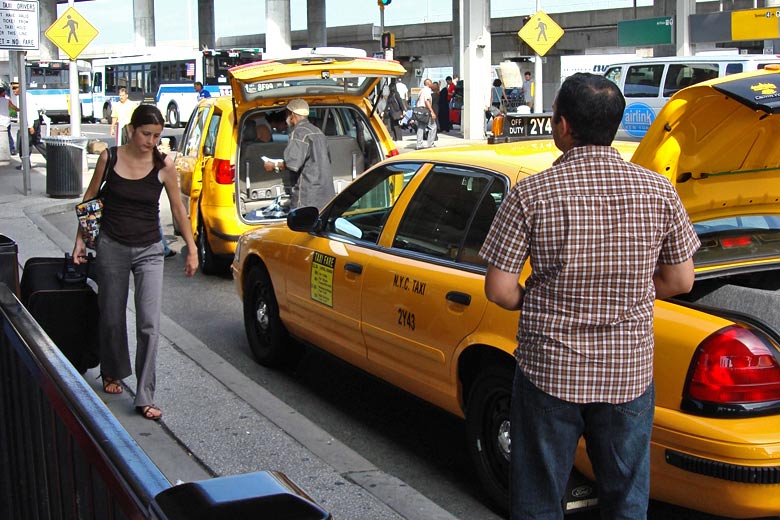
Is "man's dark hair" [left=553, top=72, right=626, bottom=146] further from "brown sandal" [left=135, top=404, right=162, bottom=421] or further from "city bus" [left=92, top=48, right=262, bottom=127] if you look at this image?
"city bus" [left=92, top=48, right=262, bottom=127]

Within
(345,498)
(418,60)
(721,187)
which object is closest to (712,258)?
(721,187)

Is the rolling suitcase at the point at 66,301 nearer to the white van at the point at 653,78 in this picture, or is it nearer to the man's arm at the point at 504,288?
the man's arm at the point at 504,288

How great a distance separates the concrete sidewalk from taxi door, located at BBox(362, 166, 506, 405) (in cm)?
54

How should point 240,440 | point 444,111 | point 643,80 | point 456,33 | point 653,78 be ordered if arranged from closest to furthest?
point 240,440 → point 653,78 → point 643,80 → point 444,111 → point 456,33

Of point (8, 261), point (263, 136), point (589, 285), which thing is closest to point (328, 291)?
point (8, 261)

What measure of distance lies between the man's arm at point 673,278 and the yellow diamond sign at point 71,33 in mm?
18009

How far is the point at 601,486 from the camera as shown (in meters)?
3.25

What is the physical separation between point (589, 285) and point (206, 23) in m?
66.0

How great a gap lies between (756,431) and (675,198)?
1160 millimetres

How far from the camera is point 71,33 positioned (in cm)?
1958

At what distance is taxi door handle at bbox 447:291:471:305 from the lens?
4.75 meters

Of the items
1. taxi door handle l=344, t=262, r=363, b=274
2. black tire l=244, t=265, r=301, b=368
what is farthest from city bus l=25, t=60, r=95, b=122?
taxi door handle l=344, t=262, r=363, b=274

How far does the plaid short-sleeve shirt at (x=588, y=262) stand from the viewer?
3.07 meters

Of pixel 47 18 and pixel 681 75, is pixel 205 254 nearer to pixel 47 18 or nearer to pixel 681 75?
pixel 681 75
